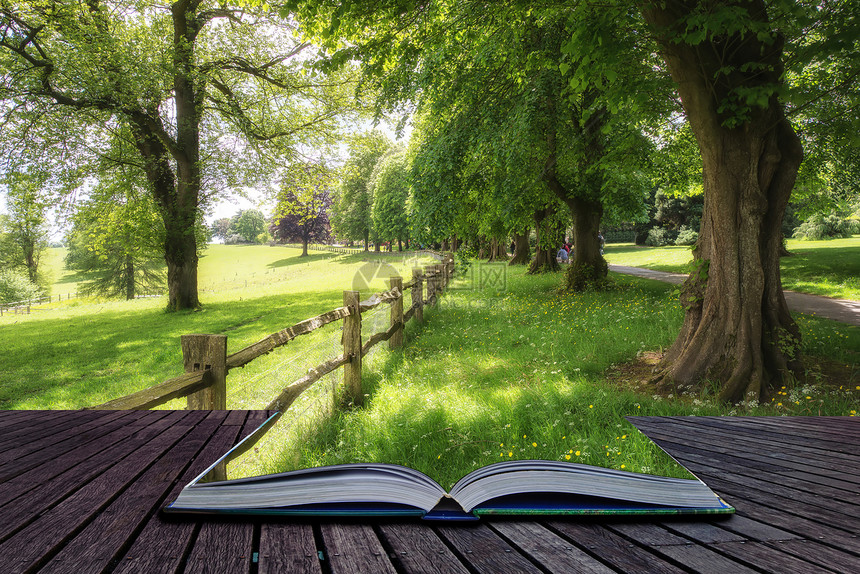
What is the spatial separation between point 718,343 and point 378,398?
14.4ft

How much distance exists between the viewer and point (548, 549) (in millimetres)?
903

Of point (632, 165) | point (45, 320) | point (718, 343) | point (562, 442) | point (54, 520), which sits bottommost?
point (45, 320)

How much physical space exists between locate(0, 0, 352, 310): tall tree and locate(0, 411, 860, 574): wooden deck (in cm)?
1356

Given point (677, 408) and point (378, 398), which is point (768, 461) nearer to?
point (677, 408)

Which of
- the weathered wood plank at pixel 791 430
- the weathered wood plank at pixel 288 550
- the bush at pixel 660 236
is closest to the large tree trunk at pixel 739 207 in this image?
the weathered wood plank at pixel 791 430

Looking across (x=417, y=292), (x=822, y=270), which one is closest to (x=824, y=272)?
(x=822, y=270)

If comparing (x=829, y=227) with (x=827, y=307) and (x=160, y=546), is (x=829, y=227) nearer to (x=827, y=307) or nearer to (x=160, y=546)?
(x=827, y=307)

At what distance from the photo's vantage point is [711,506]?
1092 mm

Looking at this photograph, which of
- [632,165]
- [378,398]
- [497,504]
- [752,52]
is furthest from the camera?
[632,165]

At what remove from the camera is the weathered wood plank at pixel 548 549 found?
2.76 feet

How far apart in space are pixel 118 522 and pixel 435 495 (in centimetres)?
76

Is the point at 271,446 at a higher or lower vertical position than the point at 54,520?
lower

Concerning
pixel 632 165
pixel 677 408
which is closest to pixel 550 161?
pixel 632 165

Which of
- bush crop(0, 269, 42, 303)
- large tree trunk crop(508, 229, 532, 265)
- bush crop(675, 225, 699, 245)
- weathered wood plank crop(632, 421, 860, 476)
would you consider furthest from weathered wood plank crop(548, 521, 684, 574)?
bush crop(0, 269, 42, 303)
